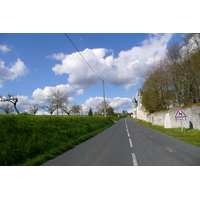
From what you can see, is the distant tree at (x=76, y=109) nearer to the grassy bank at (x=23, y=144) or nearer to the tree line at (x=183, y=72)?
the tree line at (x=183, y=72)

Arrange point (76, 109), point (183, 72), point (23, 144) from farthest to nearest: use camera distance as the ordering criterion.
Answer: point (76, 109) → point (183, 72) → point (23, 144)

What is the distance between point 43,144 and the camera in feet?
26.5

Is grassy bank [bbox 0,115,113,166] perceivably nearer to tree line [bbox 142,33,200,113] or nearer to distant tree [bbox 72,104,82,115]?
tree line [bbox 142,33,200,113]

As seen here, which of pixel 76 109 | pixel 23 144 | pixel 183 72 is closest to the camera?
pixel 23 144

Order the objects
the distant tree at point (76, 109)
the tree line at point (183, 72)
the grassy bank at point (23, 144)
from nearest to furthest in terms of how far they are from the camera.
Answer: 1. the grassy bank at point (23, 144)
2. the tree line at point (183, 72)
3. the distant tree at point (76, 109)

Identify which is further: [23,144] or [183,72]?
[183,72]

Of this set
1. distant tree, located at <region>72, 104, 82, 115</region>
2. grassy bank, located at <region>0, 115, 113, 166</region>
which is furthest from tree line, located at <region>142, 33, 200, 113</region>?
distant tree, located at <region>72, 104, 82, 115</region>

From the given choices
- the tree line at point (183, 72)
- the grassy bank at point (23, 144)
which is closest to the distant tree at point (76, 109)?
the tree line at point (183, 72)

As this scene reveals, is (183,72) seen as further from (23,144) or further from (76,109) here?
(76,109)

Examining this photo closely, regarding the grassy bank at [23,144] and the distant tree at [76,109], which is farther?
the distant tree at [76,109]

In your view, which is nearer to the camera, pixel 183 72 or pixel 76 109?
→ pixel 183 72

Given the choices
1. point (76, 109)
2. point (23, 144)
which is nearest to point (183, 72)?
point (23, 144)

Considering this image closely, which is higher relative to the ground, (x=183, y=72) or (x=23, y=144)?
(x=183, y=72)

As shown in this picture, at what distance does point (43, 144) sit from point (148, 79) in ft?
104
